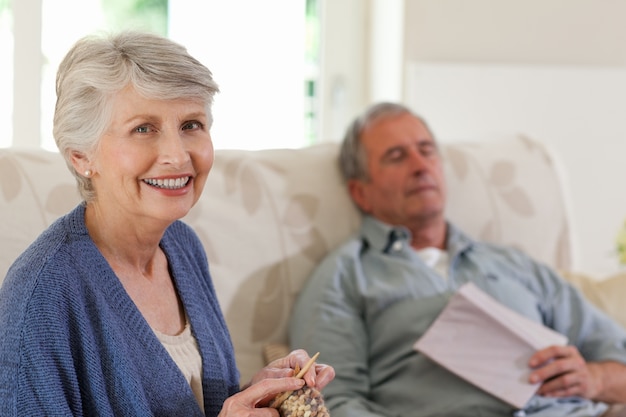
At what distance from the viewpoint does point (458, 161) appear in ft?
7.94

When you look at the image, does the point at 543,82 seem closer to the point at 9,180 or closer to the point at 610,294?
the point at 610,294

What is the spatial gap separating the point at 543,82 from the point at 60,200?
195 centimetres

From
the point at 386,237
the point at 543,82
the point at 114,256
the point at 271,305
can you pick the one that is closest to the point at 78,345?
the point at 114,256

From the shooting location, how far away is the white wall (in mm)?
3086

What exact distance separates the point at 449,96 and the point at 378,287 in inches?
47.3

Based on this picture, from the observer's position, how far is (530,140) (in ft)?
8.41

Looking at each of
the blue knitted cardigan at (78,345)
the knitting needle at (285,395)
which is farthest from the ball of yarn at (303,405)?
the blue knitted cardigan at (78,345)

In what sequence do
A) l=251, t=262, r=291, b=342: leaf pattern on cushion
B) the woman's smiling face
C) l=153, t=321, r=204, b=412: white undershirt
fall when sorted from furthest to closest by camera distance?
l=251, t=262, r=291, b=342: leaf pattern on cushion
l=153, t=321, r=204, b=412: white undershirt
the woman's smiling face

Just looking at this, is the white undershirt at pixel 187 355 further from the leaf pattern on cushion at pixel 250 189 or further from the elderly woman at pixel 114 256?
the leaf pattern on cushion at pixel 250 189

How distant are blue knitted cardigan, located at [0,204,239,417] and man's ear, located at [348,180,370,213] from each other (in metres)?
0.92

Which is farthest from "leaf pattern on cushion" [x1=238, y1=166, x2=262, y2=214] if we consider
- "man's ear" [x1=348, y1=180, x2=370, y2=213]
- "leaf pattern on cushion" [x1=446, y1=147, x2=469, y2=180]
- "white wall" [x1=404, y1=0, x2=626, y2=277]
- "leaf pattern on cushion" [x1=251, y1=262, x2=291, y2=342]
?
"white wall" [x1=404, y1=0, x2=626, y2=277]

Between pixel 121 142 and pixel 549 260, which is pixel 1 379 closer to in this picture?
pixel 121 142

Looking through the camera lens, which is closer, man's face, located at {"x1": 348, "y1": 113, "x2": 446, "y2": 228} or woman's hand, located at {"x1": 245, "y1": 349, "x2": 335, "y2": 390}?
woman's hand, located at {"x1": 245, "y1": 349, "x2": 335, "y2": 390}

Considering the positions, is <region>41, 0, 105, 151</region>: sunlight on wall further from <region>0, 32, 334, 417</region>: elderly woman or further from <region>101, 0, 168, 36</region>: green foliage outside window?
<region>0, 32, 334, 417</region>: elderly woman
